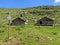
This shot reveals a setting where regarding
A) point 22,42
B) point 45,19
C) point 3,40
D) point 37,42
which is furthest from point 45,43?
point 45,19

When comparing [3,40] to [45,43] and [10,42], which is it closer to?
[10,42]

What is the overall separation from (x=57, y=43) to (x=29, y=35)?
626cm

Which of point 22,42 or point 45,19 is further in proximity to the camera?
point 45,19

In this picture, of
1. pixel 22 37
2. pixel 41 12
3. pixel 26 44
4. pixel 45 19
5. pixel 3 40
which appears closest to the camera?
pixel 26 44

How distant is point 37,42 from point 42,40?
6.03 ft

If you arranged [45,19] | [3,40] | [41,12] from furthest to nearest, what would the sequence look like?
[41,12] → [45,19] → [3,40]

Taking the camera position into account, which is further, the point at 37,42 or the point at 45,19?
the point at 45,19

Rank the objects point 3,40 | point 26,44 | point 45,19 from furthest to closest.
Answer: point 45,19, point 3,40, point 26,44

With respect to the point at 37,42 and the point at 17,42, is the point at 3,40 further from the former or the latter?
the point at 37,42

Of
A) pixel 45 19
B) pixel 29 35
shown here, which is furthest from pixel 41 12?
pixel 29 35

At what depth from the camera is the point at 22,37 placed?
36.8 m

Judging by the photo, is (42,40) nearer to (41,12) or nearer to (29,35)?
(29,35)

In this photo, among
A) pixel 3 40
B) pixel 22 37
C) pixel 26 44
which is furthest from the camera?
pixel 22 37

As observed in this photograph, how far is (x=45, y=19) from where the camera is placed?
80.2m
